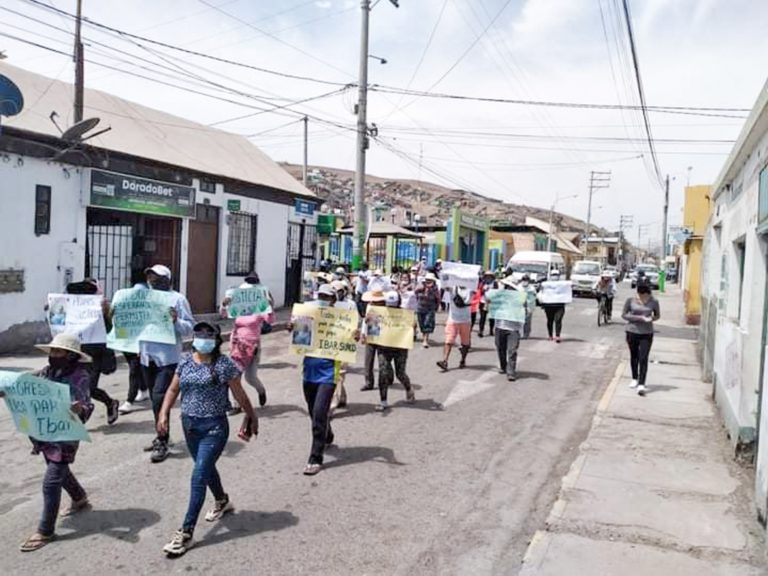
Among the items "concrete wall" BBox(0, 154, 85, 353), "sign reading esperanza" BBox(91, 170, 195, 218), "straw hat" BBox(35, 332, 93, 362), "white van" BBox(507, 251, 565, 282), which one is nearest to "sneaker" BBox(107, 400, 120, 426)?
"straw hat" BBox(35, 332, 93, 362)

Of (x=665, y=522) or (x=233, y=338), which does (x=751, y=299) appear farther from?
(x=233, y=338)

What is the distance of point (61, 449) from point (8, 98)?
794 centimetres

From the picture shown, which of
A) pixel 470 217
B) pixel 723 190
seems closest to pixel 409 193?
pixel 470 217

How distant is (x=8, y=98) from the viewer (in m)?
10.1

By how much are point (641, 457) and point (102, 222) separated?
1212cm

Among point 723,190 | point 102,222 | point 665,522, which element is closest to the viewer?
point 665,522

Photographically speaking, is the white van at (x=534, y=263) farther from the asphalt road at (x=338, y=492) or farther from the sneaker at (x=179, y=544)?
the sneaker at (x=179, y=544)

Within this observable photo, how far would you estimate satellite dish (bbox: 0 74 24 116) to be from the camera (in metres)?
9.96

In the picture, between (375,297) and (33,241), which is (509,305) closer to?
(375,297)

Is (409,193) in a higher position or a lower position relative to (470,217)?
higher

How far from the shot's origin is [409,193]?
114875 millimetres

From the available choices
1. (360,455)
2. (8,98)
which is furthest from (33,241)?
(360,455)

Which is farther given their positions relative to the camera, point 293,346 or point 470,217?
point 470,217

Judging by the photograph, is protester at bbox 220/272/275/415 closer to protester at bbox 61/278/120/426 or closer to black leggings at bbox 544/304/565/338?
protester at bbox 61/278/120/426
